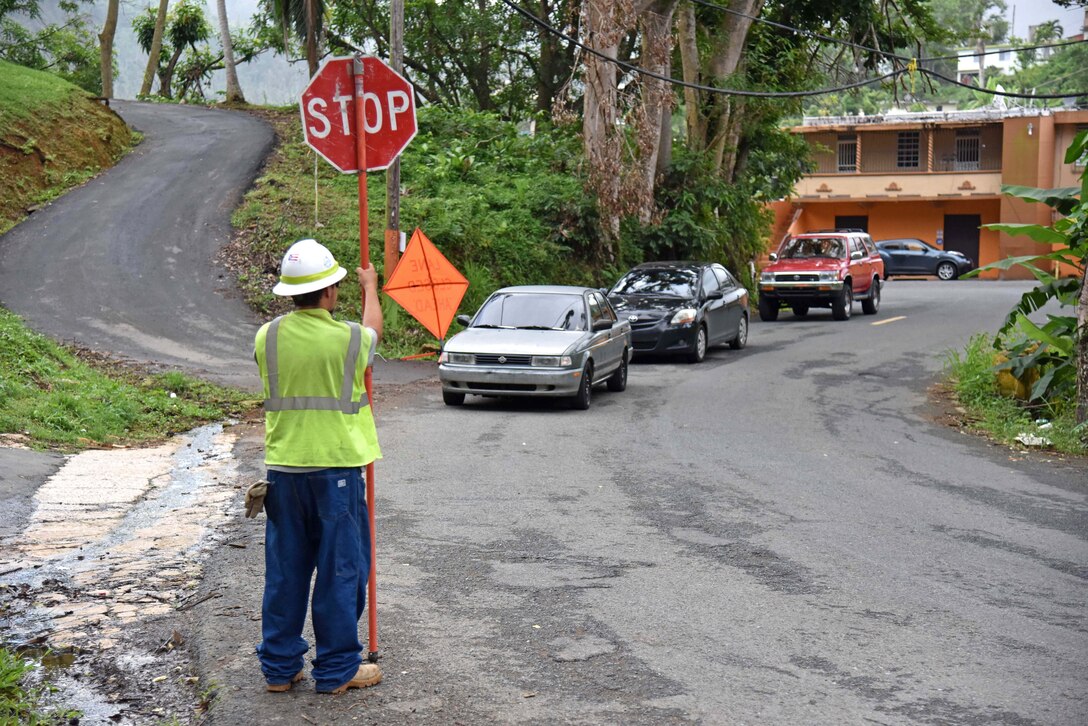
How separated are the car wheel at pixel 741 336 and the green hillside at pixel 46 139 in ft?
47.7

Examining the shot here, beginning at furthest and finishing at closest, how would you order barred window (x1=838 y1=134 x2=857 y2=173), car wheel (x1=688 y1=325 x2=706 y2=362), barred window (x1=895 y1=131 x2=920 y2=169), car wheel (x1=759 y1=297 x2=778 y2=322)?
barred window (x1=838 y1=134 x2=857 y2=173) < barred window (x1=895 y1=131 x2=920 y2=169) < car wheel (x1=759 y1=297 x2=778 y2=322) < car wheel (x1=688 y1=325 x2=706 y2=362)

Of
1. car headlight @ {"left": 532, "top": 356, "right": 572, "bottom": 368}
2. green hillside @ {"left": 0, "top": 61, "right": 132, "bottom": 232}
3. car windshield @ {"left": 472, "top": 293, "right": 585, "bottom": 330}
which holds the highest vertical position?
green hillside @ {"left": 0, "top": 61, "right": 132, "bottom": 232}

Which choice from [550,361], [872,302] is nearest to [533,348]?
[550,361]

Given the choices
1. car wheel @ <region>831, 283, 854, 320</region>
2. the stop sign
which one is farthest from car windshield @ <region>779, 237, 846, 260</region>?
the stop sign

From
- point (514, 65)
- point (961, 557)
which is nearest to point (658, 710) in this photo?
point (961, 557)

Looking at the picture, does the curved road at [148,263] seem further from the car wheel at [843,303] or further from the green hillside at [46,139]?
the car wheel at [843,303]

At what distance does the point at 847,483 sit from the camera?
1104 cm

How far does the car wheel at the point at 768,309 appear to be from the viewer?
30953 millimetres

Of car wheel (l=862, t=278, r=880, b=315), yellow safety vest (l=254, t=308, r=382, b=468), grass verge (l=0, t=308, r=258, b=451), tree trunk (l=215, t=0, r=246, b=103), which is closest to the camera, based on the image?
yellow safety vest (l=254, t=308, r=382, b=468)

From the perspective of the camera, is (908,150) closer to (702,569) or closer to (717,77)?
(717,77)

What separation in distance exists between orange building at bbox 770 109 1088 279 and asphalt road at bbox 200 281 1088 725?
1647 inches

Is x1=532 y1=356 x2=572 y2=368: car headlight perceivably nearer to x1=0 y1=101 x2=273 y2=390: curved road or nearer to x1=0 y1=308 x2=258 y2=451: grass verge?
x1=0 y1=308 x2=258 y2=451: grass verge

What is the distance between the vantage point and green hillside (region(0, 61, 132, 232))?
2638 cm

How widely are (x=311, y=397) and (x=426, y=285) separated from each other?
1010 centimetres
